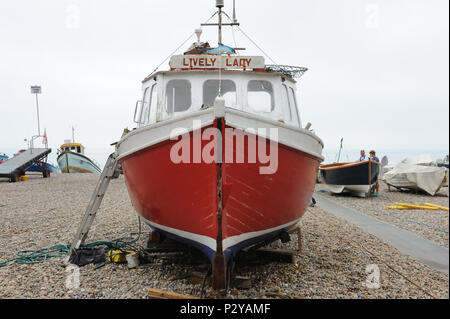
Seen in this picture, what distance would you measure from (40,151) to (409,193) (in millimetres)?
21939

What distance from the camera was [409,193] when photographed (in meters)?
13.7

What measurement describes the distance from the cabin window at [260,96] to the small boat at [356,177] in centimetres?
836

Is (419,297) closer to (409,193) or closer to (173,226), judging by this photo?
(173,226)

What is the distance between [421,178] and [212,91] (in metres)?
11.9

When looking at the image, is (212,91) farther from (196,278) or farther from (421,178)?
(421,178)

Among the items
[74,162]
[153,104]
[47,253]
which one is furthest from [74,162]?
[153,104]

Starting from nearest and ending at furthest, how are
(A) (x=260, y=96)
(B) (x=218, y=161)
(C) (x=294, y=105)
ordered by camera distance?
(B) (x=218, y=161), (A) (x=260, y=96), (C) (x=294, y=105)

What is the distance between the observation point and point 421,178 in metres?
12.9

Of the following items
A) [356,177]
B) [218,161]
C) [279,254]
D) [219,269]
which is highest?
[218,161]

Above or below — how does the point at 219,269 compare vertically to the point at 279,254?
above

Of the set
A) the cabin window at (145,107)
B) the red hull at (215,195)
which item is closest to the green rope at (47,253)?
the red hull at (215,195)

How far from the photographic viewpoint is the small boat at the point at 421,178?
12625 millimetres

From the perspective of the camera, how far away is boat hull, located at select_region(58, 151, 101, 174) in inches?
1041
